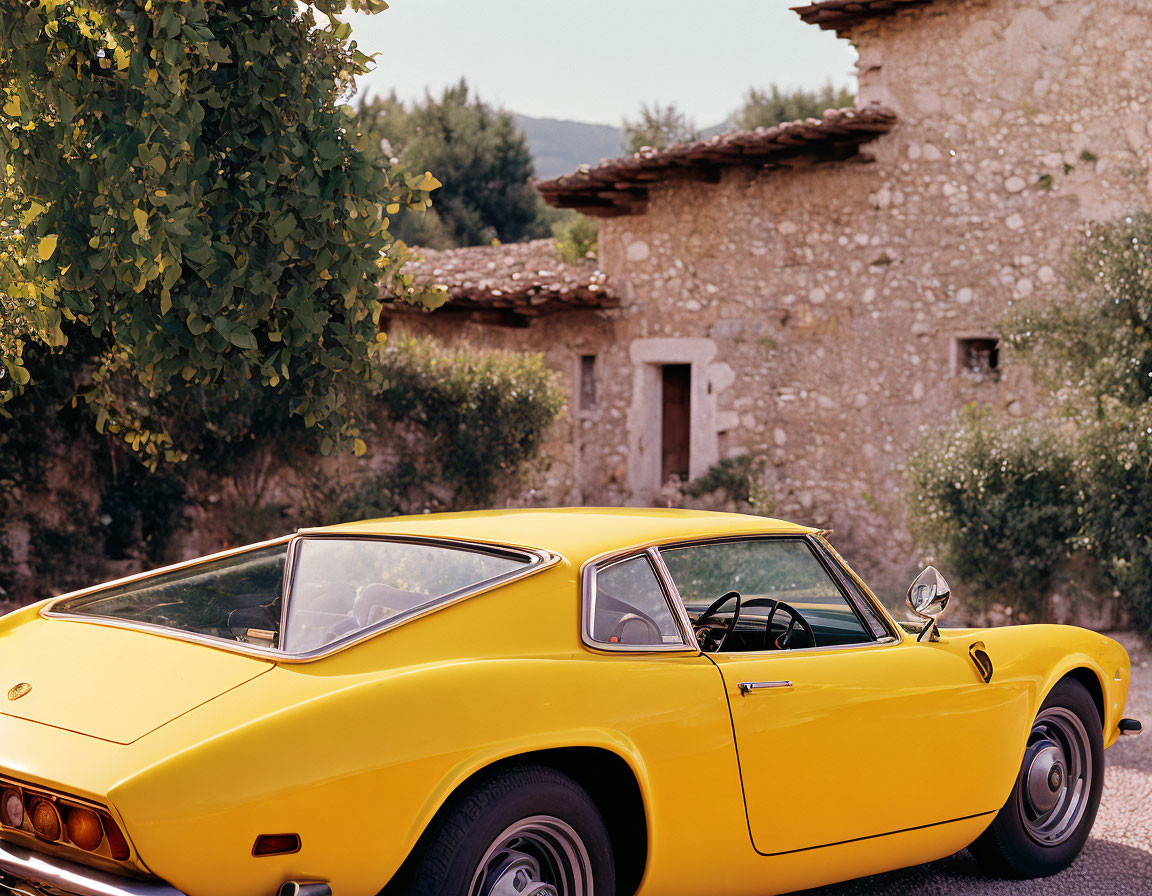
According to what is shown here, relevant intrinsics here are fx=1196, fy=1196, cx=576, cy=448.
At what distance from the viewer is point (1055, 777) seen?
418 centimetres

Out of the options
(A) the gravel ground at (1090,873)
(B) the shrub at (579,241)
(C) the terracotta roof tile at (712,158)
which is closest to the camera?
(A) the gravel ground at (1090,873)

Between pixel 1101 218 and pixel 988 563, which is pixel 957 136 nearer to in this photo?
pixel 1101 218

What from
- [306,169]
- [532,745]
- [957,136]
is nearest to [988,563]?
[957,136]

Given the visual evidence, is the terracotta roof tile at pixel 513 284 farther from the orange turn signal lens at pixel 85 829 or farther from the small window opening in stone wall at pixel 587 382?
the orange turn signal lens at pixel 85 829

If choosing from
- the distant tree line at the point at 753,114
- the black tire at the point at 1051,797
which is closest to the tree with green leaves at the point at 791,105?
the distant tree line at the point at 753,114

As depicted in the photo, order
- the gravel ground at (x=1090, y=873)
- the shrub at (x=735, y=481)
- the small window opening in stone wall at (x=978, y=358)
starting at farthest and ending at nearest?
1. the shrub at (x=735, y=481)
2. the small window opening in stone wall at (x=978, y=358)
3. the gravel ground at (x=1090, y=873)

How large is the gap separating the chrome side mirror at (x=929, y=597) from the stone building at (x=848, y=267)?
27.6 ft

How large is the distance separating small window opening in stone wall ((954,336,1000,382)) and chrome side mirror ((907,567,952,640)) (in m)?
9.05

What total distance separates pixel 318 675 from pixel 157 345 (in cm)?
373

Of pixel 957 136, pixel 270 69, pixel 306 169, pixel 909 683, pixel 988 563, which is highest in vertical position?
pixel 957 136

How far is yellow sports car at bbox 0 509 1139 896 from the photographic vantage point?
246 cm

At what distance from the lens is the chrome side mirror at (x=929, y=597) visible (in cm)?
374

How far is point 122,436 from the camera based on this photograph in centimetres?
802

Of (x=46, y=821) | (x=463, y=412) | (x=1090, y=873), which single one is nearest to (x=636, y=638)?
(x=46, y=821)
